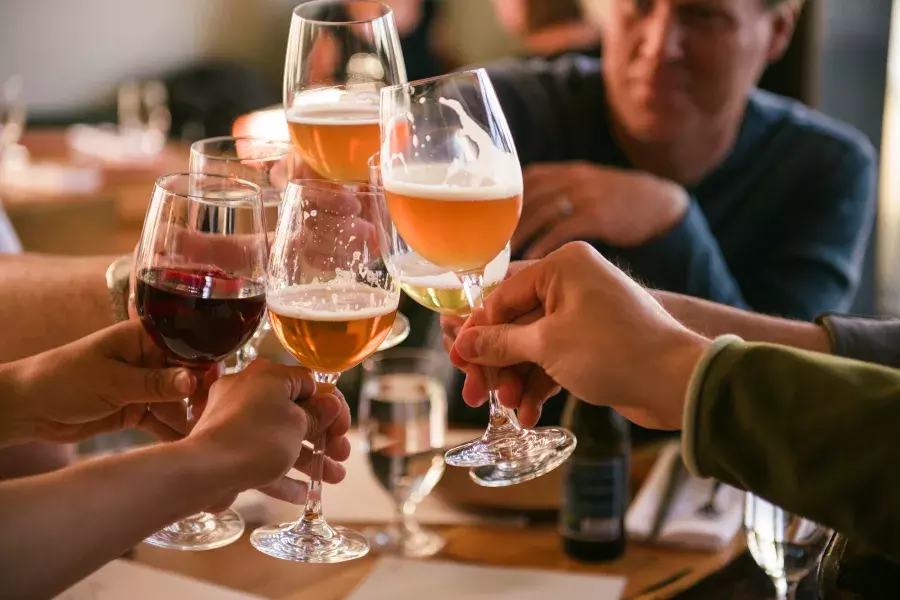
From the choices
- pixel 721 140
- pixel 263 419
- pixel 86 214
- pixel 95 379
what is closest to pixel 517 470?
pixel 263 419

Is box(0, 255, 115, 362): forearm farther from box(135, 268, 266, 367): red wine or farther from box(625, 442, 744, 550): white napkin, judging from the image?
box(625, 442, 744, 550): white napkin

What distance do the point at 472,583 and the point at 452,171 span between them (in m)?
0.63

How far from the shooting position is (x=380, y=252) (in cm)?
103

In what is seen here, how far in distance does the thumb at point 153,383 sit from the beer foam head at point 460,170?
324 mm

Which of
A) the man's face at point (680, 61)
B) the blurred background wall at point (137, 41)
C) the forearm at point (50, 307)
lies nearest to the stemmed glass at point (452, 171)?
the forearm at point (50, 307)

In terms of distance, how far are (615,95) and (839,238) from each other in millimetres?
691

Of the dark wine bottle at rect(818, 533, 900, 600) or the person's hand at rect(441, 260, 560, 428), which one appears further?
the person's hand at rect(441, 260, 560, 428)

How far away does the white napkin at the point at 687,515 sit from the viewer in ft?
4.71

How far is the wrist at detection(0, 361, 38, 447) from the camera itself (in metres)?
1.11

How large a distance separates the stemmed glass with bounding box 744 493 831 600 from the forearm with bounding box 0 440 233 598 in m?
0.63

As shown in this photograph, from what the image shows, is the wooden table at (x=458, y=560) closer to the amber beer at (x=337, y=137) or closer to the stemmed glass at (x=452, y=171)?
the stemmed glass at (x=452, y=171)

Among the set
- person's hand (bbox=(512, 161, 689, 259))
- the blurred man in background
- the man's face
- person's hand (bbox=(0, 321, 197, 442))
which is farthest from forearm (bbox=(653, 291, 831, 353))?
the man's face

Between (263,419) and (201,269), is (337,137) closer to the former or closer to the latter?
(201,269)

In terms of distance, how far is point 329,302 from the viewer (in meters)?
1.00
